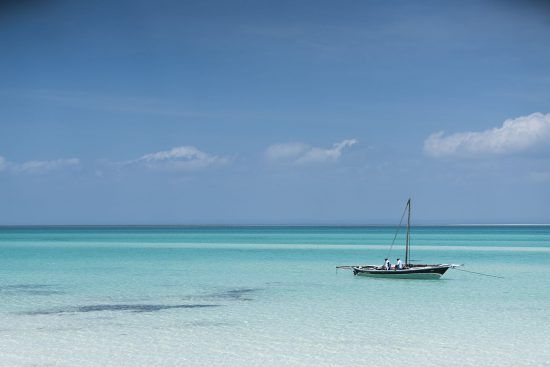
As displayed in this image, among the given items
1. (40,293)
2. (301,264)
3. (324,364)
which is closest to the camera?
(324,364)

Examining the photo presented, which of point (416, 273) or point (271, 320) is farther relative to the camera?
point (416, 273)

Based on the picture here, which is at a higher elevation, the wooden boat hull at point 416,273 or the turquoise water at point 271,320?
the wooden boat hull at point 416,273

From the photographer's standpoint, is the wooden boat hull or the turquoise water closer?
the turquoise water

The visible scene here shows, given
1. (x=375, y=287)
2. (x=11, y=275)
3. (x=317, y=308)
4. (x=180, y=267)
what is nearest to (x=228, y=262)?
(x=180, y=267)

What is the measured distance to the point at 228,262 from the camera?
4281 centimetres

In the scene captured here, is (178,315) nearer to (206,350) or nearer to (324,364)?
(206,350)

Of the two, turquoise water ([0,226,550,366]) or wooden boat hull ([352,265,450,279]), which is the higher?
wooden boat hull ([352,265,450,279])

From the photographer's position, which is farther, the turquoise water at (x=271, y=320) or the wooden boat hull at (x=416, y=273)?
the wooden boat hull at (x=416, y=273)

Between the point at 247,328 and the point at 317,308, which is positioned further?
the point at 317,308

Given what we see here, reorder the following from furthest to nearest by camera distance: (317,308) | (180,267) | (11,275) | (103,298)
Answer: (180,267)
(11,275)
(103,298)
(317,308)

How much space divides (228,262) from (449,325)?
26137 mm

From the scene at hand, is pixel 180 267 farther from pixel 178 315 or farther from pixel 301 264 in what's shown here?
pixel 178 315

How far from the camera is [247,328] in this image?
17.5 metres

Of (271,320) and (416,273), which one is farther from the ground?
(416,273)
